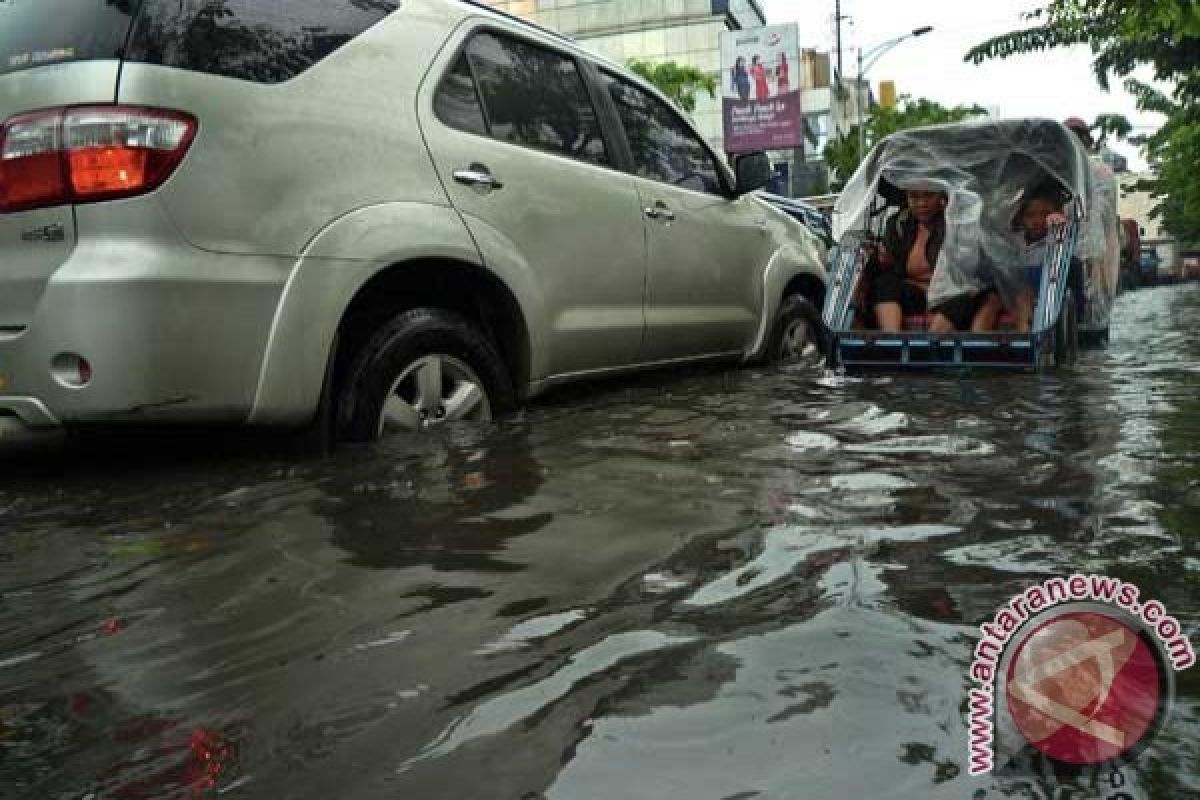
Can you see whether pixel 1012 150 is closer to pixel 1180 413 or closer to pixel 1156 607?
pixel 1180 413

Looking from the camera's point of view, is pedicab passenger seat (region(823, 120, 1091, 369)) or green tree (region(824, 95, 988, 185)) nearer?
pedicab passenger seat (region(823, 120, 1091, 369))

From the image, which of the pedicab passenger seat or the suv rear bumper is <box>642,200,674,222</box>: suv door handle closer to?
the pedicab passenger seat

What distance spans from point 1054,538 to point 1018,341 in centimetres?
358

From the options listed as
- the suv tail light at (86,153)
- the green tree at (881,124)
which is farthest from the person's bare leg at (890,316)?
the green tree at (881,124)

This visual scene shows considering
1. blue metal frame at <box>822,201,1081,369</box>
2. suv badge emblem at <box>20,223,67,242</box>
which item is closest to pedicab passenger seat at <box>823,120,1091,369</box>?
blue metal frame at <box>822,201,1081,369</box>

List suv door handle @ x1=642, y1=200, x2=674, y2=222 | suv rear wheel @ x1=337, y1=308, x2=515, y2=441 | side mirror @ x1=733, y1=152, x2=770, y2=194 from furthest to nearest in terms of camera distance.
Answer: side mirror @ x1=733, y1=152, x2=770, y2=194, suv door handle @ x1=642, y1=200, x2=674, y2=222, suv rear wheel @ x1=337, y1=308, x2=515, y2=441

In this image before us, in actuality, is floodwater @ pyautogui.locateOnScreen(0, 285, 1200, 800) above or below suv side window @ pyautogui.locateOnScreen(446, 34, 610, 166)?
below

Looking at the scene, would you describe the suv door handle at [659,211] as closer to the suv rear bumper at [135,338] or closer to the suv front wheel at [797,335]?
the suv front wheel at [797,335]

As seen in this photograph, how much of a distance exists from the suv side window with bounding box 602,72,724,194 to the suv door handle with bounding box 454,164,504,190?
3.84 ft

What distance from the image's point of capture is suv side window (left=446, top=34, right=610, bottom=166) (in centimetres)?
353

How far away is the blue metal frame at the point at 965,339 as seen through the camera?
5410 millimetres

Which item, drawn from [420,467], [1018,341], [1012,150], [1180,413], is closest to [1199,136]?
[1012,150]

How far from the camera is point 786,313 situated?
5777 mm

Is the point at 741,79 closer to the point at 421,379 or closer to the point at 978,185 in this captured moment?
the point at 978,185
